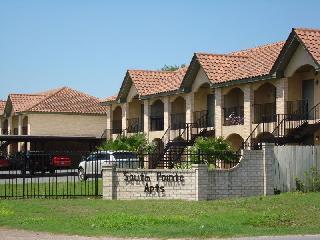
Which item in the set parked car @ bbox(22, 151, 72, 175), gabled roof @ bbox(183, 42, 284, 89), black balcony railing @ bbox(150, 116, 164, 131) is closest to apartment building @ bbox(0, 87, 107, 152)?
parked car @ bbox(22, 151, 72, 175)

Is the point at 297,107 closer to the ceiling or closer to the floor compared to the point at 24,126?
closer to the ceiling

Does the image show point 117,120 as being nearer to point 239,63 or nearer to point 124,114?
point 124,114

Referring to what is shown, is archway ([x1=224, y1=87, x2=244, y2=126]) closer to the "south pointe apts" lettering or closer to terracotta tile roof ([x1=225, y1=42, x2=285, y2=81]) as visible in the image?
terracotta tile roof ([x1=225, y1=42, x2=285, y2=81])

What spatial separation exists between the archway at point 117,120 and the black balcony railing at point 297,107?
799 inches

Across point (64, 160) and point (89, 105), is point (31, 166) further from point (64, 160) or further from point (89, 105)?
point (89, 105)

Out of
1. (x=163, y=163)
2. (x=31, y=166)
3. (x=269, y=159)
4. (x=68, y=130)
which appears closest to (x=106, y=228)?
(x=269, y=159)

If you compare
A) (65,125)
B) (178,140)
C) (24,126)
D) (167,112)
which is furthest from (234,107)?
(24,126)

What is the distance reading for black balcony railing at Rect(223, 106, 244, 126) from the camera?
3538 centimetres

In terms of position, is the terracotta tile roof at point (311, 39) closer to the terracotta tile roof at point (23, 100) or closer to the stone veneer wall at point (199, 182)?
the stone veneer wall at point (199, 182)

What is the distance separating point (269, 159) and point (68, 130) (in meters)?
33.5

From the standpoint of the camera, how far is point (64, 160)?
142 feet

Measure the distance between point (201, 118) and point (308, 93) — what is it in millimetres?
8683

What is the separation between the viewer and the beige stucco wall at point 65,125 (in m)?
54.7

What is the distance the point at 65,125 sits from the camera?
5534 centimetres
